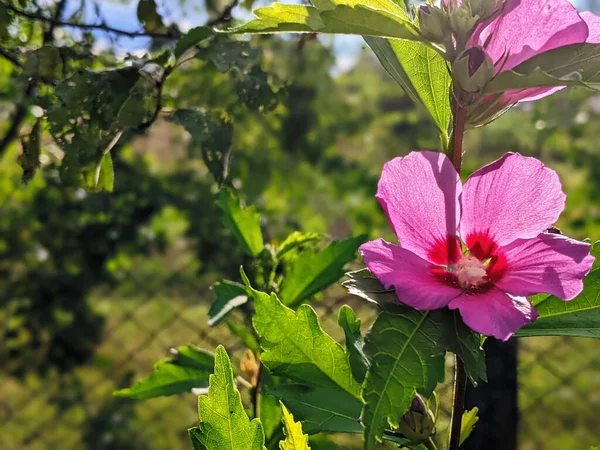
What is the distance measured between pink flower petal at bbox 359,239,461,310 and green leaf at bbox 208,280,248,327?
0.21 m

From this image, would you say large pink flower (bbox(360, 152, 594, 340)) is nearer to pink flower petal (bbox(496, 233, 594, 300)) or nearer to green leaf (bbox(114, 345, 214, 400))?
pink flower petal (bbox(496, 233, 594, 300))

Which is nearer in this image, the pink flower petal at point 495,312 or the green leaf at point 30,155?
the pink flower petal at point 495,312

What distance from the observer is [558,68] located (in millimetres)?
351

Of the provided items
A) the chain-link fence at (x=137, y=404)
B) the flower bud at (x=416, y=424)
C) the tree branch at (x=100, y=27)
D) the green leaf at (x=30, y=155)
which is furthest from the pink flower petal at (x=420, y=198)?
the chain-link fence at (x=137, y=404)

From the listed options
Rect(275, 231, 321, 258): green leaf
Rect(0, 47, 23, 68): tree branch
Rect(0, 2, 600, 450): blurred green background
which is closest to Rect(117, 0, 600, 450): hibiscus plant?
Rect(275, 231, 321, 258): green leaf

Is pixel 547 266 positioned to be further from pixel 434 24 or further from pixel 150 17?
pixel 150 17

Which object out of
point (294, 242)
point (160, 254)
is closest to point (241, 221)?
point (294, 242)

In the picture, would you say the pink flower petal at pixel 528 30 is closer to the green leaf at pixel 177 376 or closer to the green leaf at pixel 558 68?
the green leaf at pixel 558 68

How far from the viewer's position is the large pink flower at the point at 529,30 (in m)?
0.35

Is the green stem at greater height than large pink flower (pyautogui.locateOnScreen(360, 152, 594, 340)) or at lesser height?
lesser

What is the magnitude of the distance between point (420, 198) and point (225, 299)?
248 millimetres

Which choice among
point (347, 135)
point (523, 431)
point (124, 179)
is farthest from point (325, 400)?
point (347, 135)

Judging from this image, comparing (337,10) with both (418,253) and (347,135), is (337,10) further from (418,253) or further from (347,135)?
(347,135)

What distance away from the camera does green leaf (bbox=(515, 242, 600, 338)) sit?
0.39m
